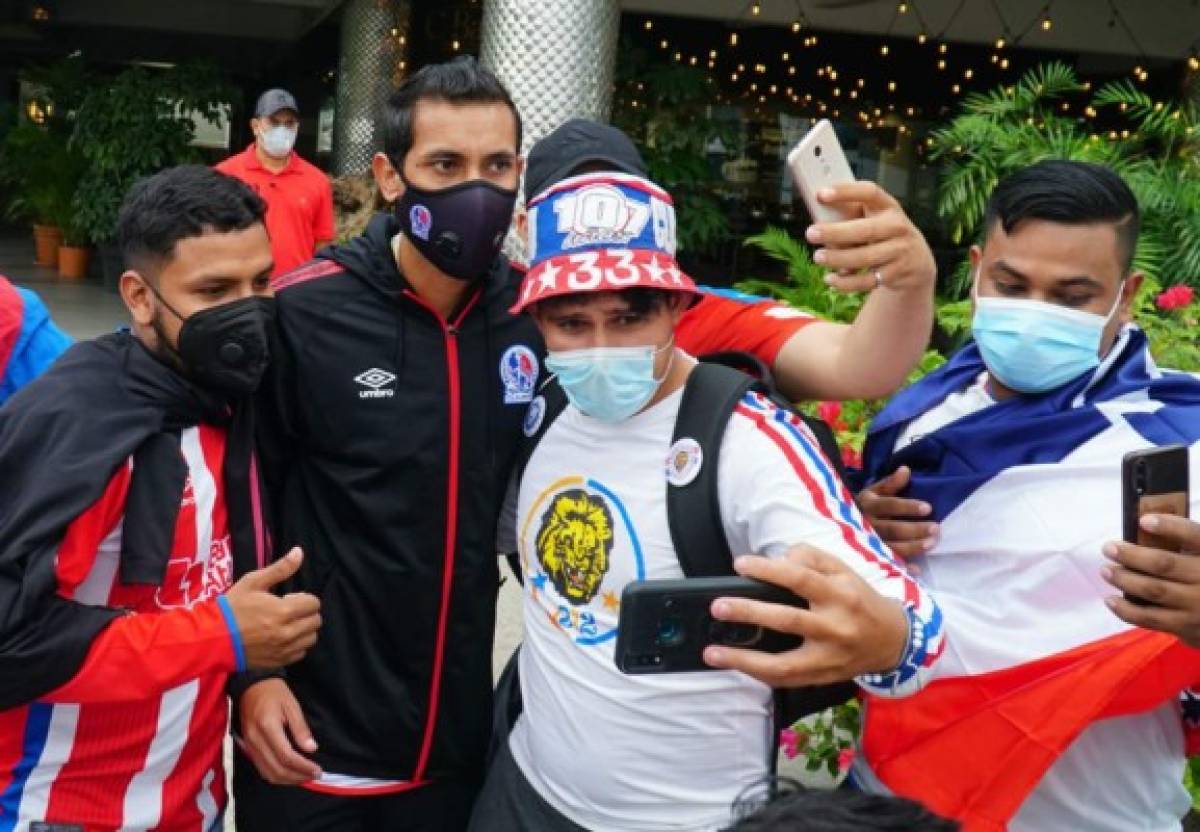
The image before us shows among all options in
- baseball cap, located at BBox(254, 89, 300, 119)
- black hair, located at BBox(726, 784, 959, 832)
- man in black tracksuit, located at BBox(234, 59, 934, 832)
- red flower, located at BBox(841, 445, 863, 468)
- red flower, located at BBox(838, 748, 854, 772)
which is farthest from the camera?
baseball cap, located at BBox(254, 89, 300, 119)

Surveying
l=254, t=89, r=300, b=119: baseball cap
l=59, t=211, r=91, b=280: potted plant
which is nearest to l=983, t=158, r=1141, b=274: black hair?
l=254, t=89, r=300, b=119: baseball cap

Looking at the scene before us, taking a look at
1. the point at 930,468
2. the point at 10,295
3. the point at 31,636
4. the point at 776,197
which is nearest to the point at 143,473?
the point at 31,636

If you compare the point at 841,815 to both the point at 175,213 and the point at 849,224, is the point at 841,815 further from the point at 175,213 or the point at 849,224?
the point at 175,213

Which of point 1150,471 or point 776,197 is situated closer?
point 1150,471

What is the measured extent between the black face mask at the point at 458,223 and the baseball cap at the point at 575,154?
0.08 meters

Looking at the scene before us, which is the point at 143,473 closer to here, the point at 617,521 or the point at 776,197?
the point at 617,521

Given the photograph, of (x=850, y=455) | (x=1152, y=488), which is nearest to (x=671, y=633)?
(x=1152, y=488)

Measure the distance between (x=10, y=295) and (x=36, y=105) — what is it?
45.0ft

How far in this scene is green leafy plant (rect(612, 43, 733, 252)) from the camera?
35.3 feet

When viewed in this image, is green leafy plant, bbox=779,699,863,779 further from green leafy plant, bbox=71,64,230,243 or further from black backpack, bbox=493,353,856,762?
green leafy plant, bbox=71,64,230,243

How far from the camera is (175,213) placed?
2.04 m

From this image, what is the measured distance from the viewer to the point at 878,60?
1491 centimetres

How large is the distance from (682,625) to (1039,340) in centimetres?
83

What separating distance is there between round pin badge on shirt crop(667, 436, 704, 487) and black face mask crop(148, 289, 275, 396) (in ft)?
2.39
